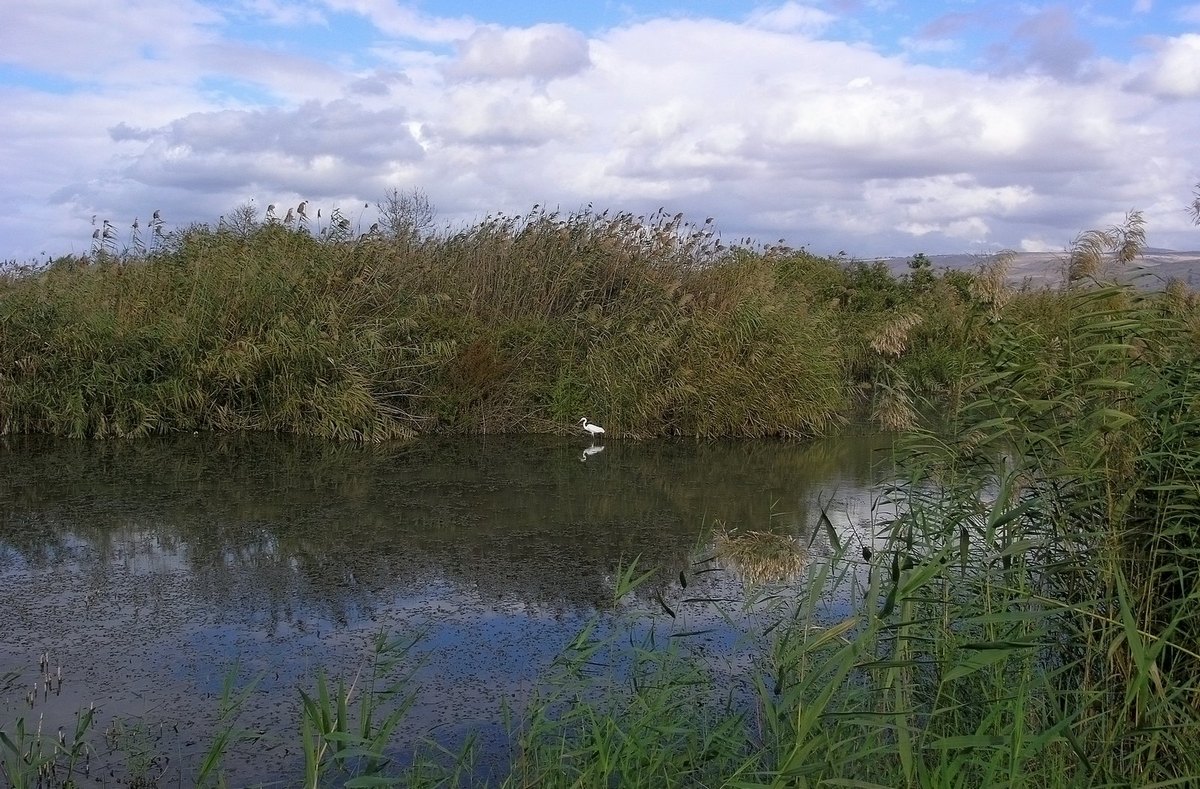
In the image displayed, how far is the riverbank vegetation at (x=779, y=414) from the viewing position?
3.17 m

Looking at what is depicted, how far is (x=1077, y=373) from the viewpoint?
12.7 feet

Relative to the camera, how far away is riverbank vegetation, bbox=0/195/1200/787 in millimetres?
3170

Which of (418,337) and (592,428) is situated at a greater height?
(418,337)

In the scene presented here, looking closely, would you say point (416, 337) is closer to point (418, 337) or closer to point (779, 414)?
point (418, 337)

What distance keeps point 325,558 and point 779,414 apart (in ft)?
21.1

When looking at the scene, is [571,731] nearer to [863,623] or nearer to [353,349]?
[863,623]

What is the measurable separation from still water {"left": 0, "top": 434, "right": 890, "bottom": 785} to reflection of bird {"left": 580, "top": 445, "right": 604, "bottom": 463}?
0.14ft

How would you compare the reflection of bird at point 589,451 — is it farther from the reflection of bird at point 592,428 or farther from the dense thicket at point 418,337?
the dense thicket at point 418,337

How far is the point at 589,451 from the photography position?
36.0 feet

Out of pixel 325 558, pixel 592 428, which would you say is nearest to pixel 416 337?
pixel 592 428

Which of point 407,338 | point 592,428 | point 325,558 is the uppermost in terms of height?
point 407,338

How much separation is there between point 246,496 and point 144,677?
13.1 feet

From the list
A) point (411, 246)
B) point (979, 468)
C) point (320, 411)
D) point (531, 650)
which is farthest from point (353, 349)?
point (979, 468)

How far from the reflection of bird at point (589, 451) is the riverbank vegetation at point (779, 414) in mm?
695
